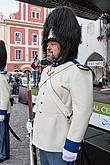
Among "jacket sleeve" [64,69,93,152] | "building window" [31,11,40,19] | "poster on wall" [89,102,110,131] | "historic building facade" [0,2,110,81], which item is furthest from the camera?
"building window" [31,11,40,19]

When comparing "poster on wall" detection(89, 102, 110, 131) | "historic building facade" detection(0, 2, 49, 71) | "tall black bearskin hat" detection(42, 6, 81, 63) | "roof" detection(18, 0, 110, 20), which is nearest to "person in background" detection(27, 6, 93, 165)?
"tall black bearskin hat" detection(42, 6, 81, 63)

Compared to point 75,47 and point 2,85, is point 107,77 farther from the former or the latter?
point 75,47

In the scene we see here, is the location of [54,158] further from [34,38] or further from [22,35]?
[34,38]

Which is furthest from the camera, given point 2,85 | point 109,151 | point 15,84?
point 15,84

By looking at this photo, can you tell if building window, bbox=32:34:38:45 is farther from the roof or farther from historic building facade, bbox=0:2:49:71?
the roof

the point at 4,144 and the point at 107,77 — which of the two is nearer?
the point at 4,144

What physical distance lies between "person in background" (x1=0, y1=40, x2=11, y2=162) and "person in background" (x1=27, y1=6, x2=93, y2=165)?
1258 mm

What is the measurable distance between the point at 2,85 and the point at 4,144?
0.83m

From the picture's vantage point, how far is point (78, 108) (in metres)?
1.30

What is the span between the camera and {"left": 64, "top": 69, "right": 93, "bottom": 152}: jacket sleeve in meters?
1.30

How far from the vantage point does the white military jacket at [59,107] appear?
131 centimetres

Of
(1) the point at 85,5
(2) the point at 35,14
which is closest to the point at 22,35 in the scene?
(2) the point at 35,14

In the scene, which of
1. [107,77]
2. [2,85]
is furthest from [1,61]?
[107,77]

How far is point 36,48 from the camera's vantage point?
3069 cm
